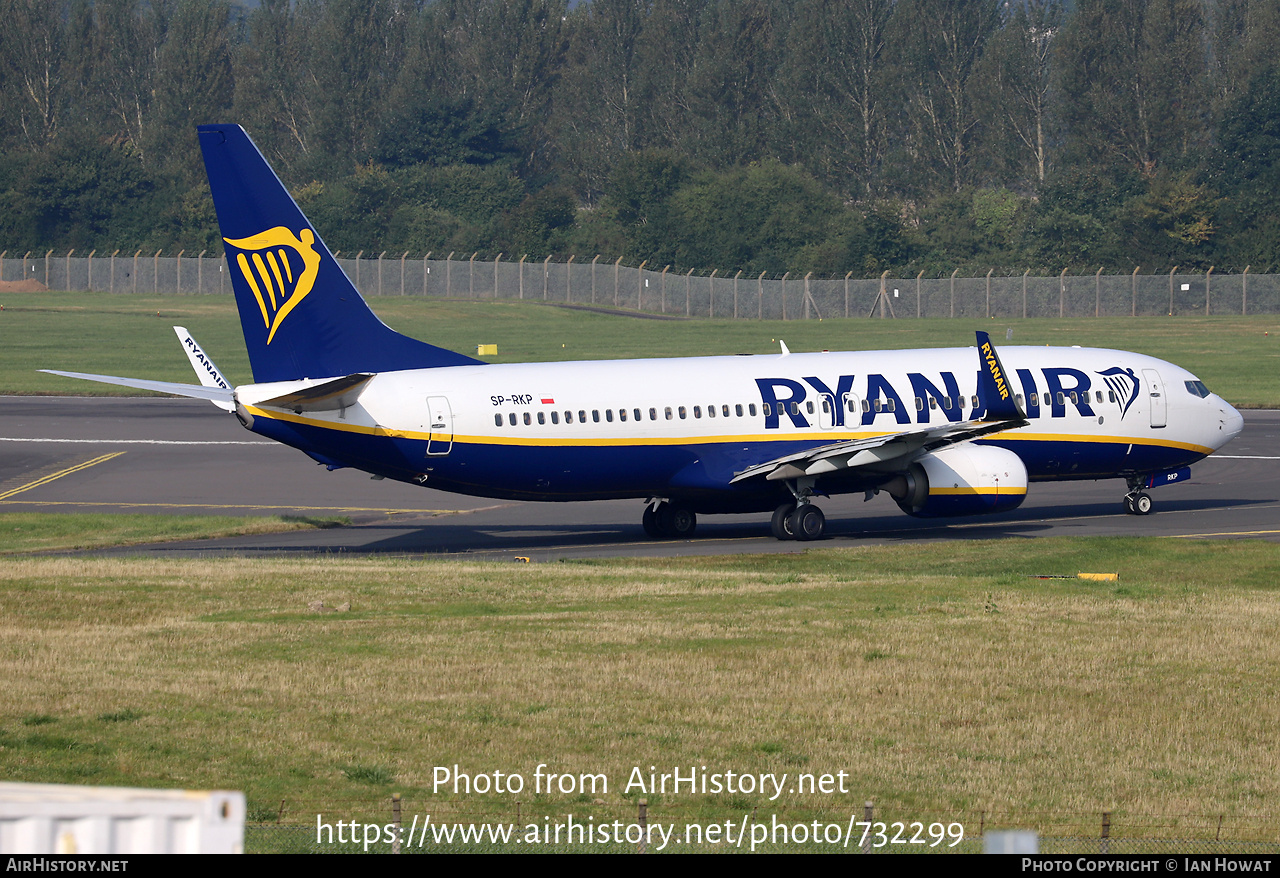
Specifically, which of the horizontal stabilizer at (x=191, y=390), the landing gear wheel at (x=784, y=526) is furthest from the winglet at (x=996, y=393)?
the horizontal stabilizer at (x=191, y=390)

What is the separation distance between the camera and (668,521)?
44.2 metres

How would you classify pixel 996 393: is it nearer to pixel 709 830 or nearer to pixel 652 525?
pixel 652 525

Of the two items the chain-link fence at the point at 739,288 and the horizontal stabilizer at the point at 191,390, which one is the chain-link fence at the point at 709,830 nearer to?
the horizontal stabilizer at the point at 191,390

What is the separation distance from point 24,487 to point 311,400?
19.7 metres

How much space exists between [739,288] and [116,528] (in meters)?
104

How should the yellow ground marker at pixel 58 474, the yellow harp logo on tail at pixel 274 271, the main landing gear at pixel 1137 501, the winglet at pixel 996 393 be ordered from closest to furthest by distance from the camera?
the yellow harp logo on tail at pixel 274 271, the winglet at pixel 996 393, the main landing gear at pixel 1137 501, the yellow ground marker at pixel 58 474

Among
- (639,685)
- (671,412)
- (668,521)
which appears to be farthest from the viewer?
(668,521)

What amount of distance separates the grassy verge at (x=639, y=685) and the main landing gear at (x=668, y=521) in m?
8.45

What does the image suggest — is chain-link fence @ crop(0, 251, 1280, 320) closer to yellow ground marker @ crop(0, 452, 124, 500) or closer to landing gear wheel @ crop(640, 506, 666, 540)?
→ yellow ground marker @ crop(0, 452, 124, 500)

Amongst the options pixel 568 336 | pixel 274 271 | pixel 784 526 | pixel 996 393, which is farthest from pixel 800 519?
pixel 568 336

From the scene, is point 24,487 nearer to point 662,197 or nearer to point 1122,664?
point 1122,664

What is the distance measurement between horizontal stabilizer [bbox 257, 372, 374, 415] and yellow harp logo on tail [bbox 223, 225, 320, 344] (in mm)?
1852

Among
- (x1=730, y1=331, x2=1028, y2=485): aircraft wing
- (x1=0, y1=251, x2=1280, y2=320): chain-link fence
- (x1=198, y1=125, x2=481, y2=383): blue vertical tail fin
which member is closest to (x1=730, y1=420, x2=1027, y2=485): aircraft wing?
(x1=730, y1=331, x2=1028, y2=485): aircraft wing

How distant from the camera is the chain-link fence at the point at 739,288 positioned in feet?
440
